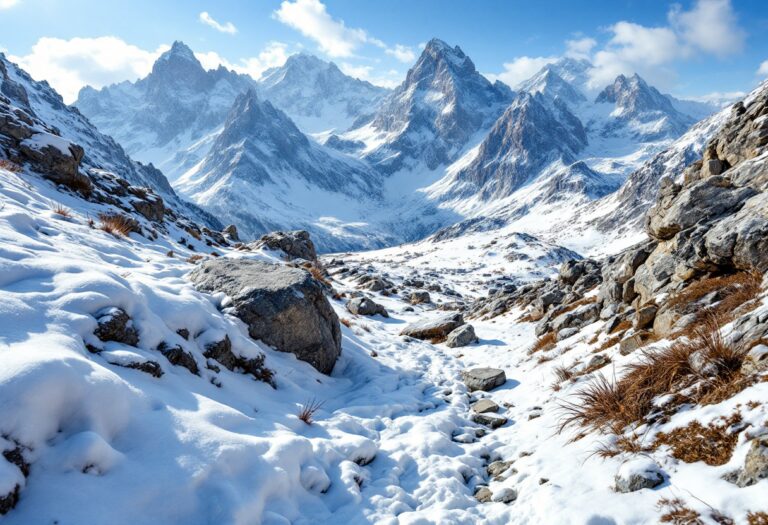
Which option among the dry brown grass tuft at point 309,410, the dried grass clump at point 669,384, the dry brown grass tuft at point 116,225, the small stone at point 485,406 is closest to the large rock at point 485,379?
the small stone at point 485,406

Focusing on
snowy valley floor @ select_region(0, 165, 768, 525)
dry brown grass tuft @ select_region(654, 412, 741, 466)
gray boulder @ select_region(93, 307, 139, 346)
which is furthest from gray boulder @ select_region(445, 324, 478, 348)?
gray boulder @ select_region(93, 307, 139, 346)

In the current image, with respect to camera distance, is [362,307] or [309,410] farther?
[362,307]

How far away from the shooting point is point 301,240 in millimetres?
35344

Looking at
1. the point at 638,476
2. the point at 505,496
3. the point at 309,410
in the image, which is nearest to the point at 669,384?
the point at 638,476

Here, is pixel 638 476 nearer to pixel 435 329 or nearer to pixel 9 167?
pixel 435 329

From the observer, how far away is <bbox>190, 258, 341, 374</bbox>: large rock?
11.3 meters

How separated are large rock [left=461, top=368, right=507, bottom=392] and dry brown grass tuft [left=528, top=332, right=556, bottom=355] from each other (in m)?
2.45

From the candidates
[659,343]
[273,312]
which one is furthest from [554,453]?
[273,312]

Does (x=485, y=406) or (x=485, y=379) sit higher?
(x=485, y=379)

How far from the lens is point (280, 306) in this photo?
11.5m

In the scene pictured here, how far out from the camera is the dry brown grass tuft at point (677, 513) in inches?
172

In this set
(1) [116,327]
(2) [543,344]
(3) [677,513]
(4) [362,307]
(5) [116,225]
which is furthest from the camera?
(4) [362,307]

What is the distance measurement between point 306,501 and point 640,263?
13.5m

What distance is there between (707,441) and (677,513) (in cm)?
117
